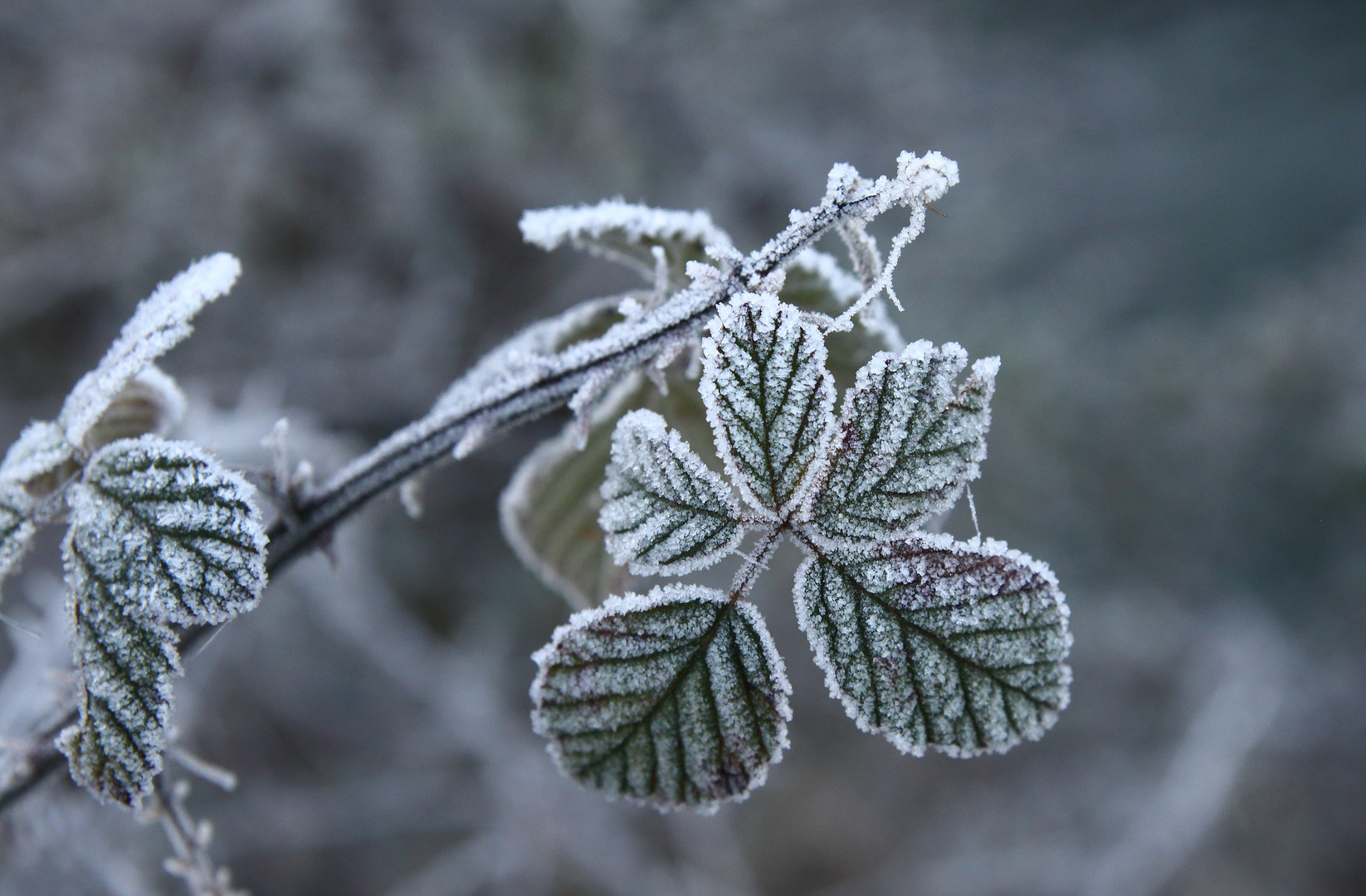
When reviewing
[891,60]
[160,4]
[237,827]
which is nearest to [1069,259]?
[891,60]

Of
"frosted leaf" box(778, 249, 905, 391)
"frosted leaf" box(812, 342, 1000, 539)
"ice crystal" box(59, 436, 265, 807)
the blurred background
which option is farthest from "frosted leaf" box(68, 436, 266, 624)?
the blurred background

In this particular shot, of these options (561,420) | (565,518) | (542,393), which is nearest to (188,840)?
(565,518)

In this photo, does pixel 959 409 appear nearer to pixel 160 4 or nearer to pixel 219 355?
pixel 219 355

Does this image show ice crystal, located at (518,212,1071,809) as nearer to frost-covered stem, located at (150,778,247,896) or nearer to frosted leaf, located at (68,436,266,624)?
frosted leaf, located at (68,436,266,624)

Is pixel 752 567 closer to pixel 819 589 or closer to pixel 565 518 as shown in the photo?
A: pixel 819 589

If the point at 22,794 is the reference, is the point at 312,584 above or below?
above
